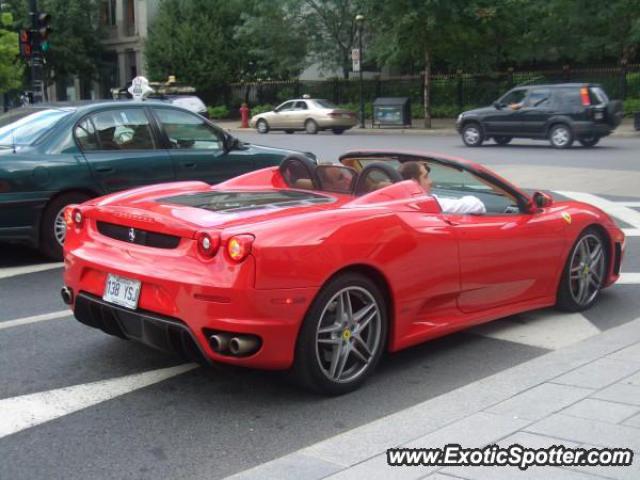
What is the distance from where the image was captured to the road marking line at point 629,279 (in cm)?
769

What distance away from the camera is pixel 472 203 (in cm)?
584

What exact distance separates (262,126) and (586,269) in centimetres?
3156

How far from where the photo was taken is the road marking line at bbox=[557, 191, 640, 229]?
11245 mm

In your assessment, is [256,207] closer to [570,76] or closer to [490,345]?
[490,345]

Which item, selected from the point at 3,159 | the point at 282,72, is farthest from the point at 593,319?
the point at 282,72

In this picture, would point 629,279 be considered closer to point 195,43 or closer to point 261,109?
point 261,109

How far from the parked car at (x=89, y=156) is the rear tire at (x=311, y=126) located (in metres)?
25.0

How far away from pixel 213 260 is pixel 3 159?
15.2 ft

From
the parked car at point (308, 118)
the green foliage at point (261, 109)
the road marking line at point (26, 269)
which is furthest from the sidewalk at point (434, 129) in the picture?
the road marking line at point (26, 269)

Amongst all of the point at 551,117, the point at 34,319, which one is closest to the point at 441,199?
the point at 34,319

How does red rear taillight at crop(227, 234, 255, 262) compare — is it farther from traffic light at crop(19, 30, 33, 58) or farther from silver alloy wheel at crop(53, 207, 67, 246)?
traffic light at crop(19, 30, 33, 58)

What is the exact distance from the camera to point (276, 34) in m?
43.7

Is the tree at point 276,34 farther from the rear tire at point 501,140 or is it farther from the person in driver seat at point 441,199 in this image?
the person in driver seat at point 441,199

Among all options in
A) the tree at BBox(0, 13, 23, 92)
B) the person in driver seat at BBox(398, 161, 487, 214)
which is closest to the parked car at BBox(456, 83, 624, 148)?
the tree at BBox(0, 13, 23, 92)
